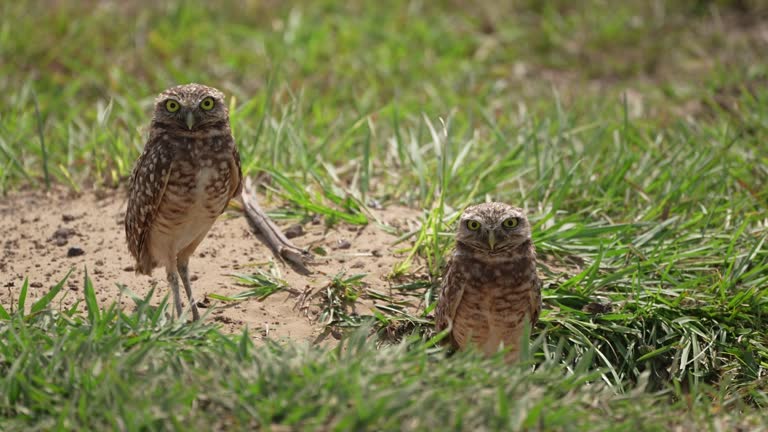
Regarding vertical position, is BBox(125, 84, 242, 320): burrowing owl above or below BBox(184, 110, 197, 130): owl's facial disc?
below

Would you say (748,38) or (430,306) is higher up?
(748,38)

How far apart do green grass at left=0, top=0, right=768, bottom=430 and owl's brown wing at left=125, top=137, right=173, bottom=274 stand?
42 centimetres

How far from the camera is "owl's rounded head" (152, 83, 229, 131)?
4148mm

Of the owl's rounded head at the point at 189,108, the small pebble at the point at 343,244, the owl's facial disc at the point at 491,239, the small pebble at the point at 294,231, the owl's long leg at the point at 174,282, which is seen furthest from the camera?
the small pebble at the point at 294,231

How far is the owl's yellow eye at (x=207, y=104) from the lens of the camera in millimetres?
4180

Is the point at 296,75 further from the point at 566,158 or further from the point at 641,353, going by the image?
the point at 641,353

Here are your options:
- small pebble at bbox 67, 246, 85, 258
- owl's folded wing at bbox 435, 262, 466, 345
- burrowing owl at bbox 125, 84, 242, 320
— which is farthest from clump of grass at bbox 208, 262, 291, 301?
owl's folded wing at bbox 435, 262, 466, 345

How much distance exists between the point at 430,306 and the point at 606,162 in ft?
6.43

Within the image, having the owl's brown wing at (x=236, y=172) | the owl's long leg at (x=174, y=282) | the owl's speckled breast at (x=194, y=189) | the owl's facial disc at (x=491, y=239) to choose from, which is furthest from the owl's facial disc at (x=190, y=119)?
the owl's facial disc at (x=491, y=239)

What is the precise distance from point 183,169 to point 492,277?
1442 millimetres

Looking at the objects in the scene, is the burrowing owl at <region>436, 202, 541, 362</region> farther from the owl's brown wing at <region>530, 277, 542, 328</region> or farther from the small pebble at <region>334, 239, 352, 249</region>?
the small pebble at <region>334, 239, 352, 249</region>

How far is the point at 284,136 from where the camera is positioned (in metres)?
5.91

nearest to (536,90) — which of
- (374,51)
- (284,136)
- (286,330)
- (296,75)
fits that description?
(374,51)

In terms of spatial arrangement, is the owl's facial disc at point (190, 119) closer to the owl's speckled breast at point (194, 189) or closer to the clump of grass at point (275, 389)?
the owl's speckled breast at point (194, 189)
